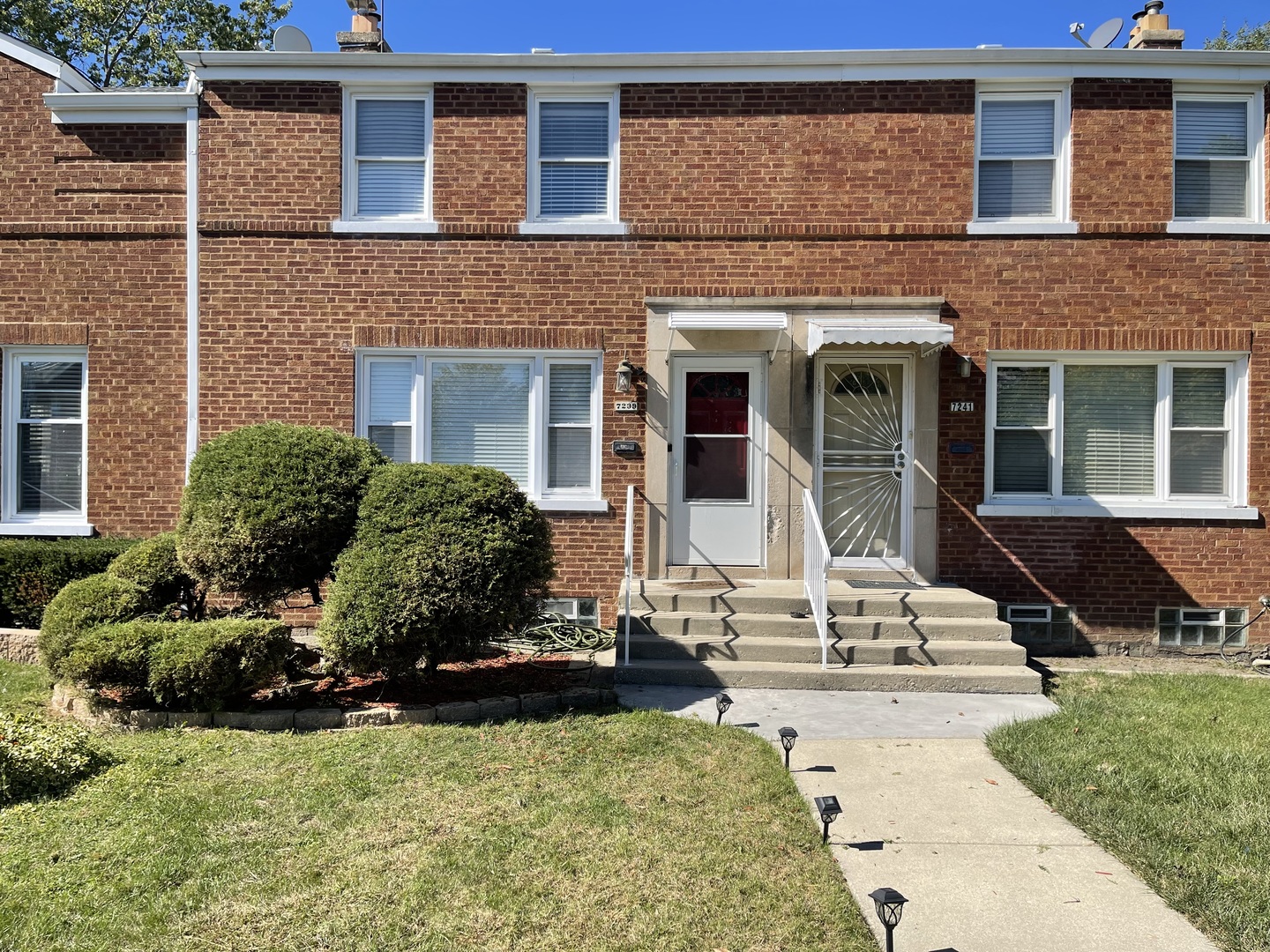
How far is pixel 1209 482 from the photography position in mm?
8641

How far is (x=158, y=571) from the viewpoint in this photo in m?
6.37

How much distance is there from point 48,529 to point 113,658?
14.8 feet

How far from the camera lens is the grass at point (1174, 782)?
3557 millimetres

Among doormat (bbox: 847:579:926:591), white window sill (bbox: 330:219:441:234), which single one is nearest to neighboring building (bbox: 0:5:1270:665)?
white window sill (bbox: 330:219:441:234)

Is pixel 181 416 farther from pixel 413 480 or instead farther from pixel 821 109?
pixel 821 109

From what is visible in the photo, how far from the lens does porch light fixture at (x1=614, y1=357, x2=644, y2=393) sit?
8398 mm

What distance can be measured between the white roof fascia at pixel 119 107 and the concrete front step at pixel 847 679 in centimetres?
737

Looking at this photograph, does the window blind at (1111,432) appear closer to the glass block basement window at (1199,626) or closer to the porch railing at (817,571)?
the glass block basement window at (1199,626)

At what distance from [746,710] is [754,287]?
4399 millimetres

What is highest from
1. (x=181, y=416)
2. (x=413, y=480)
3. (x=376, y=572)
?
(x=181, y=416)

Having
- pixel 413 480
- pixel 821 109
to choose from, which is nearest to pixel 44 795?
pixel 413 480

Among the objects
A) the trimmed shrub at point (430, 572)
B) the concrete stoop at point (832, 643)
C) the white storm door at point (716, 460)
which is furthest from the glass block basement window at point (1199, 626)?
the trimmed shrub at point (430, 572)

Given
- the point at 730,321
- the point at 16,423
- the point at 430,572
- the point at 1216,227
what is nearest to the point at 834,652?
the point at 730,321

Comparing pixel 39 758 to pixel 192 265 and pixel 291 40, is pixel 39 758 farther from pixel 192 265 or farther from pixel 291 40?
pixel 291 40
